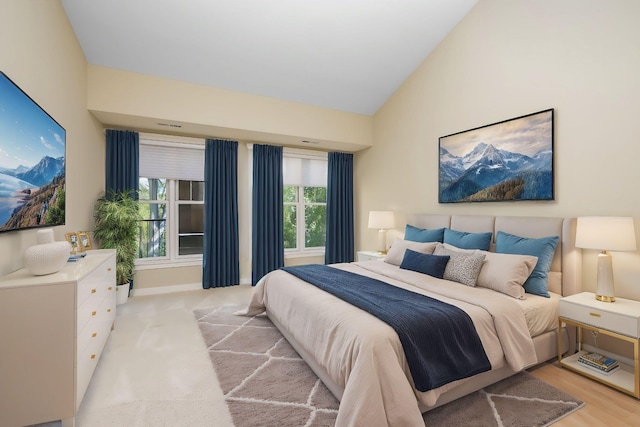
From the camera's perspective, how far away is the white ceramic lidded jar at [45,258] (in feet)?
6.03

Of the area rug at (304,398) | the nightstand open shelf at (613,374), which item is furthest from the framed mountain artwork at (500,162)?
the area rug at (304,398)

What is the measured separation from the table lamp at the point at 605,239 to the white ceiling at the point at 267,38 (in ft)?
9.19

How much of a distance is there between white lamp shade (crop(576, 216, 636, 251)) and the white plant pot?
15.9 feet

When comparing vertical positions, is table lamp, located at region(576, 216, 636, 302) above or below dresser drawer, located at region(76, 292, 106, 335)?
above

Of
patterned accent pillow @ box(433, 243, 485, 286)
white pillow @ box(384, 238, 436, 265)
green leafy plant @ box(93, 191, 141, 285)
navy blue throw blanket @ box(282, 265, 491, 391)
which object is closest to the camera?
navy blue throw blanket @ box(282, 265, 491, 391)

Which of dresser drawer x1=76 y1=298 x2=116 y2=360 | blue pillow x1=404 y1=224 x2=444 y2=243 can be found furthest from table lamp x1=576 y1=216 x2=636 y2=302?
dresser drawer x1=76 y1=298 x2=116 y2=360

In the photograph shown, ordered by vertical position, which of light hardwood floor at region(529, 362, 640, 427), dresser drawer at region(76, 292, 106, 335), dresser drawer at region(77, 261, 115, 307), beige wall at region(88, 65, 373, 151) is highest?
beige wall at region(88, 65, 373, 151)

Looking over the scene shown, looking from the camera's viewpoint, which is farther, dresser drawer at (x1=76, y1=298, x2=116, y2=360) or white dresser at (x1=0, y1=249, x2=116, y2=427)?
dresser drawer at (x1=76, y1=298, x2=116, y2=360)

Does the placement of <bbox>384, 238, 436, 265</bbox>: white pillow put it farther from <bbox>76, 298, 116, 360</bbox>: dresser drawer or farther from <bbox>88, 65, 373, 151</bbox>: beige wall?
<bbox>76, 298, 116, 360</bbox>: dresser drawer

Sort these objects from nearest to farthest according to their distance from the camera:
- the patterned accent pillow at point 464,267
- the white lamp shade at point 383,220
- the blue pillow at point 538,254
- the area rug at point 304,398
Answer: the area rug at point 304,398
the blue pillow at point 538,254
the patterned accent pillow at point 464,267
the white lamp shade at point 383,220

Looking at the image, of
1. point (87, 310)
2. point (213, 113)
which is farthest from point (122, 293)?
point (213, 113)

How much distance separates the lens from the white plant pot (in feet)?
12.9

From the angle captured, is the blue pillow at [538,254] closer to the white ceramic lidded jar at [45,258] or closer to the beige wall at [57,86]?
the white ceramic lidded jar at [45,258]

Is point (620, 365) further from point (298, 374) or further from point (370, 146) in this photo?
point (370, 146)
